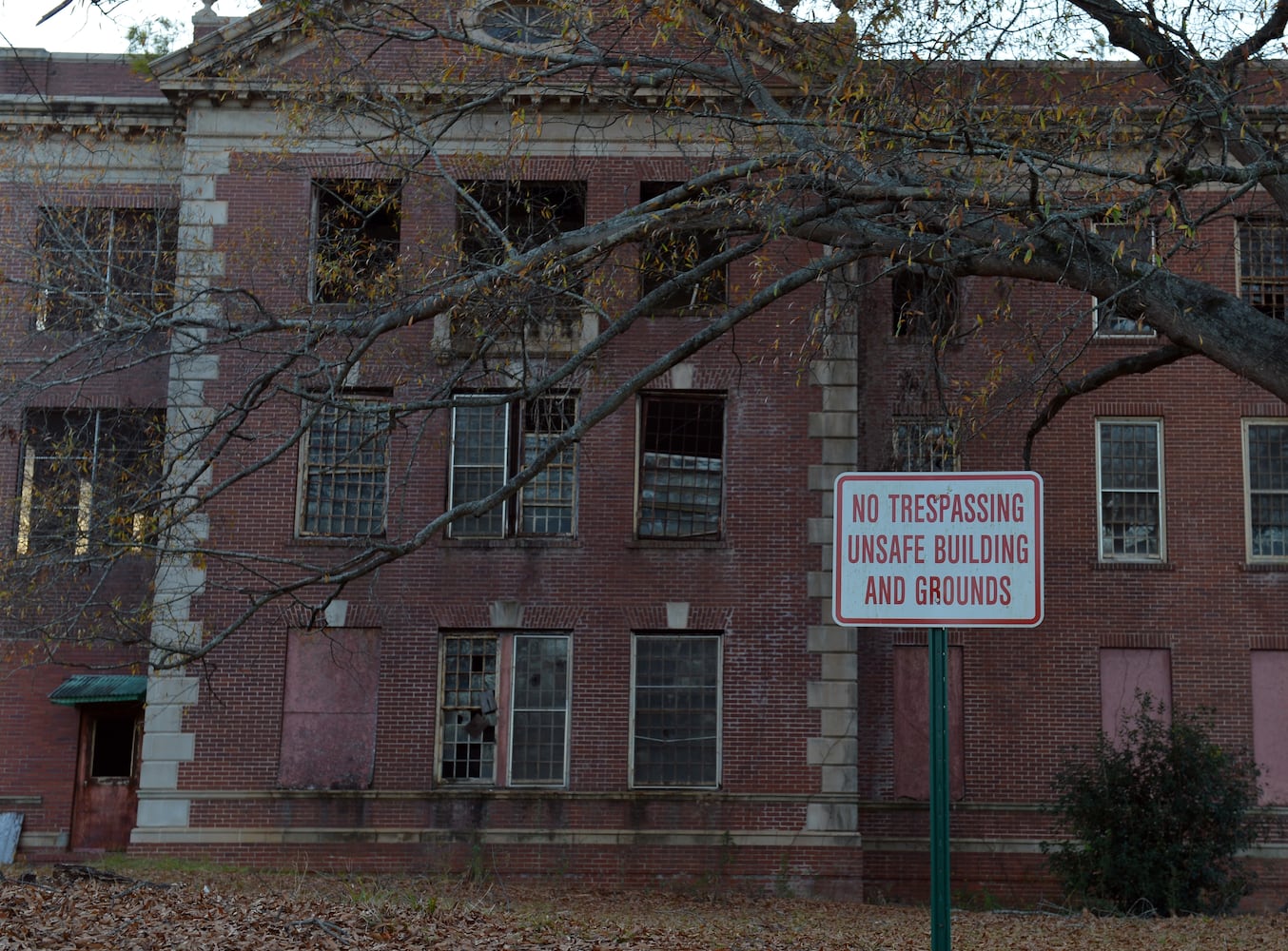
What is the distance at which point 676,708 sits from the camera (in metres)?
22.3

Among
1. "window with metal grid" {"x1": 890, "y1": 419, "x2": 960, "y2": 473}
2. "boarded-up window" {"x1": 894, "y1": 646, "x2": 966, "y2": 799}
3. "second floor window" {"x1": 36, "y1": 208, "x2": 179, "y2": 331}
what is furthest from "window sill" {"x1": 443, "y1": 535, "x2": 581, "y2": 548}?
"second floor window" {"x1": 36, "y1": 208, "x2": 179, "y2": 331}

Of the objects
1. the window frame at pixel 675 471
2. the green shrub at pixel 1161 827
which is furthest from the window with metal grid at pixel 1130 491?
the window frame at pixel 675 471

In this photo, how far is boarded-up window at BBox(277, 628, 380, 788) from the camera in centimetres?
2195

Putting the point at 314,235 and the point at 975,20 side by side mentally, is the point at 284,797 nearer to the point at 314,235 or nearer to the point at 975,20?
the point at 314,235

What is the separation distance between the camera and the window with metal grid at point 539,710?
2217cm

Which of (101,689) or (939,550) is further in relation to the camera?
(101,689)

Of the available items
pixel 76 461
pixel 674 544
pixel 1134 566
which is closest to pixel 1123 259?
pixel 674 544

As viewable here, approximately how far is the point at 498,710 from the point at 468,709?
48 cm

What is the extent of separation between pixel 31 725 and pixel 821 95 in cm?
1691

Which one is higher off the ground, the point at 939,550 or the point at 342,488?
the point at 342,488

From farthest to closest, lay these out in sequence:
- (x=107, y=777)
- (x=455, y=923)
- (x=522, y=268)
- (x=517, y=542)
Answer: (x=107, y=777)
(x=517, y=542)
(x=522, y=268)
(x=455, y=923)

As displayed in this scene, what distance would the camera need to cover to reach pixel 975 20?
43.5ft

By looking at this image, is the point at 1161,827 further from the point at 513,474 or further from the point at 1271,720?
the point at 513,474

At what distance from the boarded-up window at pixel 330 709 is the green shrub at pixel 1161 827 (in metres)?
10.4
